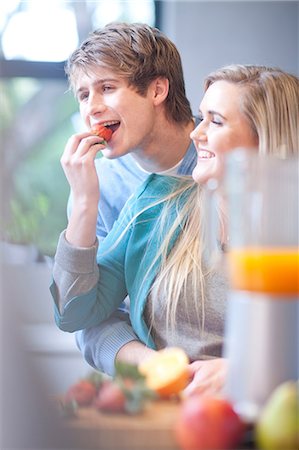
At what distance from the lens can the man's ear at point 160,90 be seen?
1.96 meters

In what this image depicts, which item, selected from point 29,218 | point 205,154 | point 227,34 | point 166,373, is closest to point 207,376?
point 205,154

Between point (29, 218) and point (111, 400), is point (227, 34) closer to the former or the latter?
point (29, 218)

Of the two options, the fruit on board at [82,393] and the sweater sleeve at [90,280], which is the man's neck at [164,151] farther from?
the fruit on board at [82,393]

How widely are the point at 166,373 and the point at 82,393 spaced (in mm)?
121

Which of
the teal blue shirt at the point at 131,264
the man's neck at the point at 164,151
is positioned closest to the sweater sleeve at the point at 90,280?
the teal blue shirt at the point at 131,264

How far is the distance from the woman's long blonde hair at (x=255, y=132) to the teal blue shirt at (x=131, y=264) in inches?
0.8

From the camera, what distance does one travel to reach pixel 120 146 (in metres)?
1.88

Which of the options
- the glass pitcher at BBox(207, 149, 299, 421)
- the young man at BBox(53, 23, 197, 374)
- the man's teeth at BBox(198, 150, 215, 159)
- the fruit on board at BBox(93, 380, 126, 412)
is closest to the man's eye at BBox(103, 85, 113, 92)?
the young man at BBox(53, 23, 197, 374)

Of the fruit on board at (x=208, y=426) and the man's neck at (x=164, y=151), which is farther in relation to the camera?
the man's neck at (x=164, y=151)

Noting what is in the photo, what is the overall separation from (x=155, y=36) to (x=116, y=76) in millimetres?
149

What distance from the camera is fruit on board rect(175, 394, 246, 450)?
898mm

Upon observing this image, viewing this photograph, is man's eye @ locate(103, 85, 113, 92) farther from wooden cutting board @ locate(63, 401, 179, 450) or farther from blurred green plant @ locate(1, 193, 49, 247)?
wooden cutting board @ locate(63, 401, 179, 450)

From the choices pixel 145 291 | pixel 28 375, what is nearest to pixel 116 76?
pixel 145 291

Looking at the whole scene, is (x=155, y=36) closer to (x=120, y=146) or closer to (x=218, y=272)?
(x=120, y=146)
